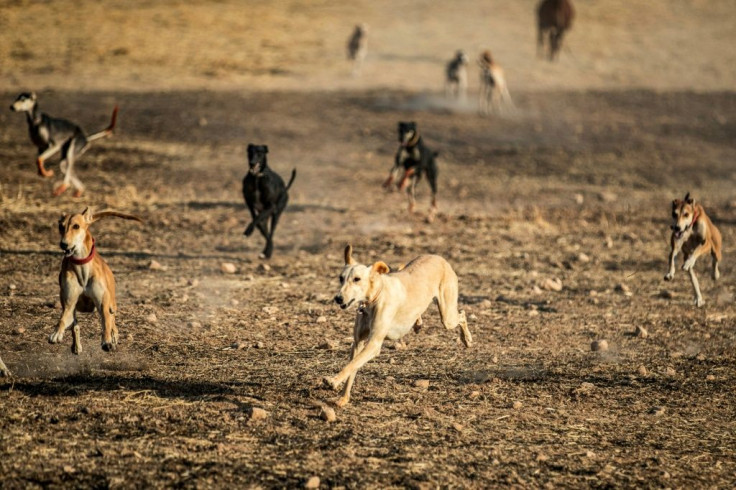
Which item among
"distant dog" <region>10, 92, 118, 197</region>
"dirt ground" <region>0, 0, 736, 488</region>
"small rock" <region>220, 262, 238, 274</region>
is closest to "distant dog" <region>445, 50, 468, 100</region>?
"dirt ground" <region>0, 0, 736, 488</region>

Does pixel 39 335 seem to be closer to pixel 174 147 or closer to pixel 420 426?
pixel 420 426

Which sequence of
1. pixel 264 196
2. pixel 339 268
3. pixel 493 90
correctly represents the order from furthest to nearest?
pixel 493 90 < pixel 264 196 < pixel 339 268

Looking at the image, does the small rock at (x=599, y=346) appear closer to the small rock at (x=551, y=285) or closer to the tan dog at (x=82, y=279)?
the small rock at (x=551, y=285)

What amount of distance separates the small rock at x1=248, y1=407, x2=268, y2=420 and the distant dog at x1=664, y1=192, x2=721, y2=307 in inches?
183

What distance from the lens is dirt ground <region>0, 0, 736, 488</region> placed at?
259 inches

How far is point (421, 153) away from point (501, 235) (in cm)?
188

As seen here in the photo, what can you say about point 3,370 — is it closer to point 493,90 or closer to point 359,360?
point 359,360

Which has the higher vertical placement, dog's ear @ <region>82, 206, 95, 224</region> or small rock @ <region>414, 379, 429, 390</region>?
dog's ear @ <region>82, 206, 95, 224</region>

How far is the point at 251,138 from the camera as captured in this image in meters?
19.2

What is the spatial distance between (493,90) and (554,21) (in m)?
6.06

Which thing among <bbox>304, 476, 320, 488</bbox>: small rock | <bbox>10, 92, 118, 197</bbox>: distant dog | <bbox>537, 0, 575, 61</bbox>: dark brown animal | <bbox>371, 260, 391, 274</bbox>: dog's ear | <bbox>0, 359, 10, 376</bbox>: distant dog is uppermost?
<bbox>537, 0, 575, 61</bbox>: dark brown animal

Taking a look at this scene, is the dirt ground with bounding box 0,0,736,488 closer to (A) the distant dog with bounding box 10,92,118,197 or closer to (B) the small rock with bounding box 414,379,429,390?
(B) the small rock with bounding box 414,379,429,390

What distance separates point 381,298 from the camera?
7.08 meters

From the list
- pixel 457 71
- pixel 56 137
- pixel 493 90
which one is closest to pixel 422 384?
pixel 56 137
